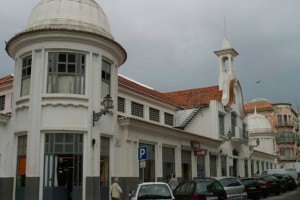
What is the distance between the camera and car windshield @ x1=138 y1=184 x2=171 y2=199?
14.4 metres

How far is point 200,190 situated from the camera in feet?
53.9

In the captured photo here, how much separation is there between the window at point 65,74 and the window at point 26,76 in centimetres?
131

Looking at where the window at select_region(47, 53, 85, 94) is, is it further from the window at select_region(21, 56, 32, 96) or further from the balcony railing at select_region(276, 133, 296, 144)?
the balcony railing at select_region(276, 133, 296, 144)

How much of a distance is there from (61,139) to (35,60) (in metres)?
3.99

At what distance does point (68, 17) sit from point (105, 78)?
349cm

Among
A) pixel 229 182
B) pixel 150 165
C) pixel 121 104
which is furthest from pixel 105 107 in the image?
pixel 121 104

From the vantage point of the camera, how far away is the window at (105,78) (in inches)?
805

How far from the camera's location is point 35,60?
62.7 feet

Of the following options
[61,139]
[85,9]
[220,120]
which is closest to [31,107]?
[61,139]

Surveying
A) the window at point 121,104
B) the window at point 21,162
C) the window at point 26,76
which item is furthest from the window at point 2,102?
the window at point 21,162

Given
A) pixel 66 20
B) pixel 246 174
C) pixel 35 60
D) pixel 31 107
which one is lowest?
pixel 246 174

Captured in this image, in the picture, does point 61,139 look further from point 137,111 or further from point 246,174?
point 246,174

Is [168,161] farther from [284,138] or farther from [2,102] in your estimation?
[284,138]

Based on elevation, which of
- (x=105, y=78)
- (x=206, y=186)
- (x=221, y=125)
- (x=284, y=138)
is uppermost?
(x=284, y=138)
